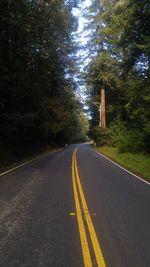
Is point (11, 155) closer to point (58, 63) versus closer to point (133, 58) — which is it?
point (58, 63)

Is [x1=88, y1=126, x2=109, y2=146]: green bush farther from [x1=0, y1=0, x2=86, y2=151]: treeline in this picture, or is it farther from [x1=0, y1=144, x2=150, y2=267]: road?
[x1=0, y1=144, x2=150, y2=267]: road

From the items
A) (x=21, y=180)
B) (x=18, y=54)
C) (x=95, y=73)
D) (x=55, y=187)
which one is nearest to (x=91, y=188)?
(x=55, y=187)

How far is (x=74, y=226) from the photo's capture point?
303 inches

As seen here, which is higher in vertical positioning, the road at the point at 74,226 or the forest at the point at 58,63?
the forest at the point at 58,63

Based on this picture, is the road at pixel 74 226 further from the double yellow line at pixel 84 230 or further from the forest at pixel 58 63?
the forest at pixel 58 63

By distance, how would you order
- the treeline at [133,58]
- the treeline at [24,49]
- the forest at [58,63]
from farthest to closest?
the treeline at [133,58] < the forest at [58,63] < the treeline at [24,49]

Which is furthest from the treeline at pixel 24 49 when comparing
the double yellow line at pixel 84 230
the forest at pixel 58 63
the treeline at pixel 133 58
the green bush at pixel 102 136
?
the green bush at pixel 102 136

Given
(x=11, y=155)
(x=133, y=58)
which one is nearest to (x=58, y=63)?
(x=133, y=58)

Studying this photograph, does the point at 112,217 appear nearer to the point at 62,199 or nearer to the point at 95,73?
the point at 62,199

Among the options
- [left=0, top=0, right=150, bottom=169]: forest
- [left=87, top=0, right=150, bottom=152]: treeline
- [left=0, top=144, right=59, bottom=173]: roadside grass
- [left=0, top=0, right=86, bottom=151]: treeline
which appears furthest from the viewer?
[left=0, top=144, right=59, bottom=173]: roadside grass

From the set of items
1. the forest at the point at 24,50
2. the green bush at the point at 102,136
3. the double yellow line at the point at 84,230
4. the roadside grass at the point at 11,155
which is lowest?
the double yellow line at the point at 84,230

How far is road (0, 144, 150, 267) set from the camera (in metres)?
5.81

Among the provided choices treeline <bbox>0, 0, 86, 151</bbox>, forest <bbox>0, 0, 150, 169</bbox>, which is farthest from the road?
forest <bbox>0, 0, 150, 169</bbox>

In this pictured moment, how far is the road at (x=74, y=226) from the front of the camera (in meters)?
5.81
